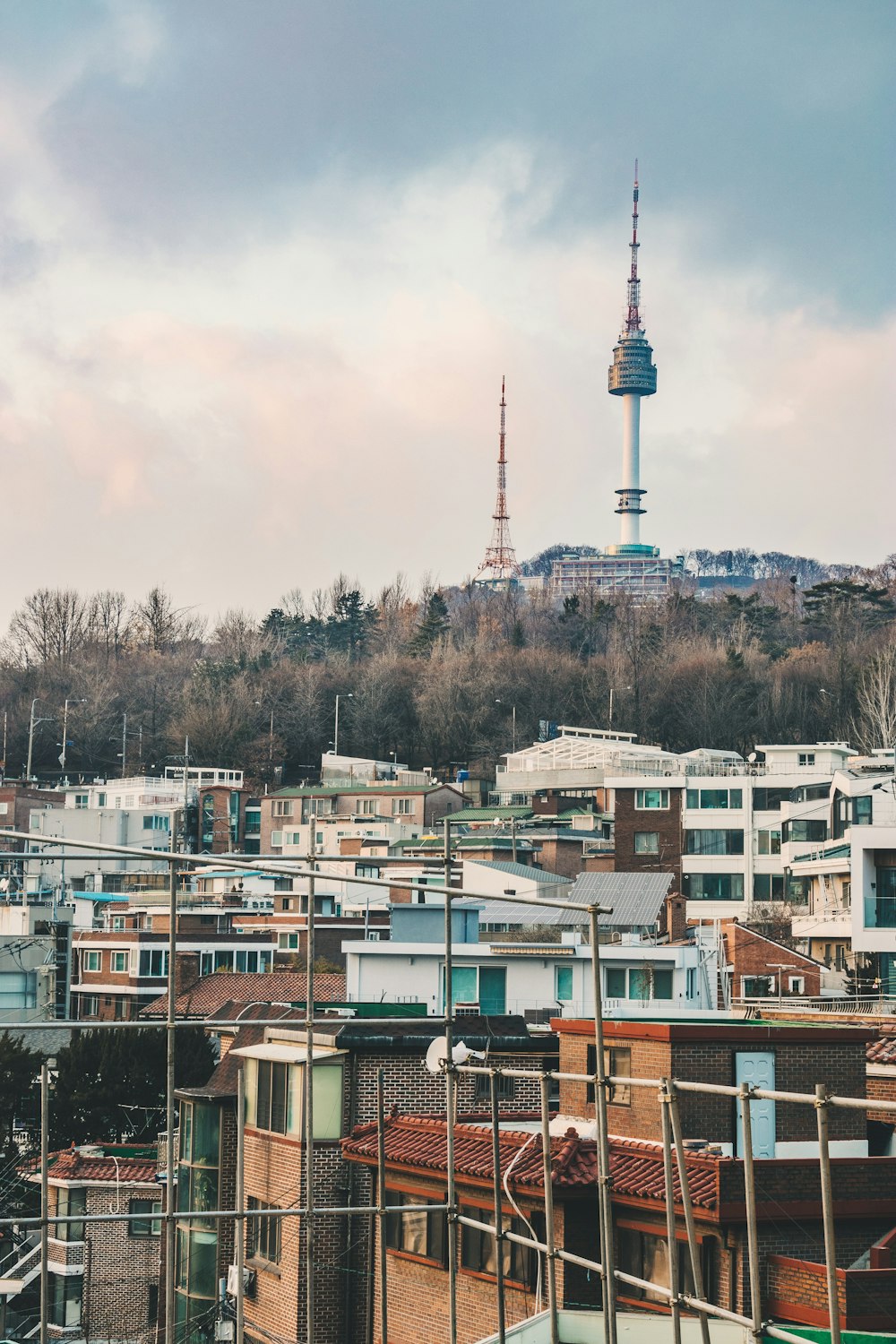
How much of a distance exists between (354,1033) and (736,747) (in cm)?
4219

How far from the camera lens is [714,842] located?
105 ft

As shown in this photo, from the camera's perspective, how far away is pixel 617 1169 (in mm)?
8422

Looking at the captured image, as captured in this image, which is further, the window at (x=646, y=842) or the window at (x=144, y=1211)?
the window at (x=646, y=842)

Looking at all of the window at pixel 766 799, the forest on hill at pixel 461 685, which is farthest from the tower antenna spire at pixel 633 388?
the window at pixel 766 799

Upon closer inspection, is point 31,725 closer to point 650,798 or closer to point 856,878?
point 650,798

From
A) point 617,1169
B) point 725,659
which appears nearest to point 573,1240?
point 617,1169

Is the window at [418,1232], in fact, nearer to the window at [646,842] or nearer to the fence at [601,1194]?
the fence at [601,1194]

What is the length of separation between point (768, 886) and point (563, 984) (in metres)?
14.3

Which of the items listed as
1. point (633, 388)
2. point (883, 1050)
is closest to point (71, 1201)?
point (883, 1050)

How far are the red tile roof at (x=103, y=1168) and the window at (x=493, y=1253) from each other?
19.2 ft

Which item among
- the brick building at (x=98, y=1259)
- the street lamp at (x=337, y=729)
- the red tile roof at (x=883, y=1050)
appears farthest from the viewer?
the street lamp at (x=337, y=729)

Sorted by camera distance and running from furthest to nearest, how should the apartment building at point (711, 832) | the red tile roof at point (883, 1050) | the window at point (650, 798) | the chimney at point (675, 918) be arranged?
1. the window at point (650, 798)
2. the apartment building at point (711, 832)
3. the chimney at point (675, 918)
4. the red tile roof at point (883, 1050)

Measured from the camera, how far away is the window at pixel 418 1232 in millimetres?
9383

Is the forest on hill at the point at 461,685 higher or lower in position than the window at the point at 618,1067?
higher
